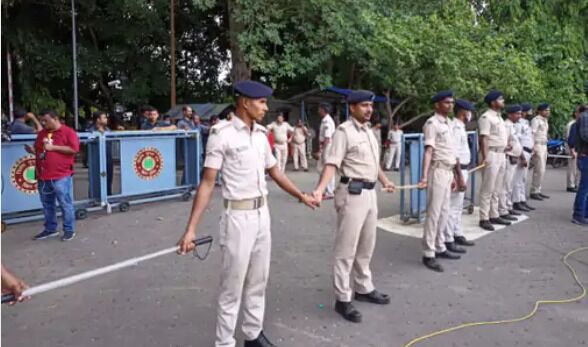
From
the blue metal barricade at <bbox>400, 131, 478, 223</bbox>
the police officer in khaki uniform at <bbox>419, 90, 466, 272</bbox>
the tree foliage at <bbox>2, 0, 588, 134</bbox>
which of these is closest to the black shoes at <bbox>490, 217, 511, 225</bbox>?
the blue metal barricade at <bbox>400, 131, 478, 223</bbox>

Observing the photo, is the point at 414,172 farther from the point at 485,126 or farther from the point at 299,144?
the point at 299,144

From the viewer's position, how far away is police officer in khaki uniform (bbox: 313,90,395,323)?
425 centimetres

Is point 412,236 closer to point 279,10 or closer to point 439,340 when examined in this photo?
point 439,340

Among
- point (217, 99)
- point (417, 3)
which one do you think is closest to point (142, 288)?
point (417, 3)

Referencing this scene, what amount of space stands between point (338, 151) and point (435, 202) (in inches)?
69.3

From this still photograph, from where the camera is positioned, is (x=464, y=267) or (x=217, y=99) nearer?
A: (x=464, y=267)

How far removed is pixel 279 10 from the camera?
52.4ft

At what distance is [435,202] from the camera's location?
18.2 feet

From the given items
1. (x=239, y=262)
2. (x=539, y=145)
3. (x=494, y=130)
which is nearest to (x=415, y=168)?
(x=494, y=130)

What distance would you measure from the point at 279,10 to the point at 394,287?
12.7 m

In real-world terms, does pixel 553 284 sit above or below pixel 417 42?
below

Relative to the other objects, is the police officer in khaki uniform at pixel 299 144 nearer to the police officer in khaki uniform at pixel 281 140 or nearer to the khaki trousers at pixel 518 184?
the police officer in khaki uniform at pixel 281 140

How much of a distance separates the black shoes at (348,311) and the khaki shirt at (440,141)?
7.02ft

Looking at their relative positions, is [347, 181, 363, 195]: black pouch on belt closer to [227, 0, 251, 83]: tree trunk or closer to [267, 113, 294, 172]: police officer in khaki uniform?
[267, 113, 294, 172]: police officer in khaki uniform
